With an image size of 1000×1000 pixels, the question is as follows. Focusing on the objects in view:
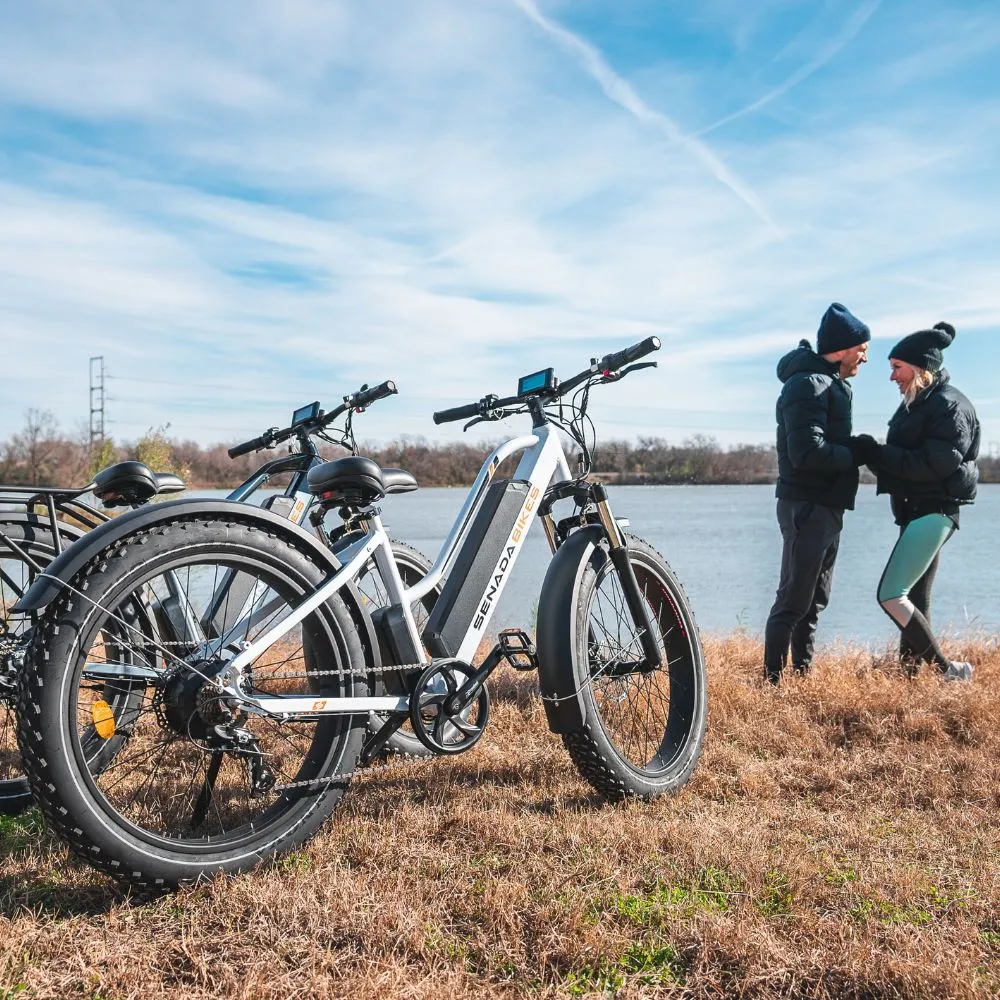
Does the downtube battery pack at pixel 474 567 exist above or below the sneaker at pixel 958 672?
above

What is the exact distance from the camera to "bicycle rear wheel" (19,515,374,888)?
235cm

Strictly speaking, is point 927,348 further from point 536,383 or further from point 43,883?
point 43,883

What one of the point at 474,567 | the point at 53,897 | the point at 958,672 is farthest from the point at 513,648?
the point at 958,672

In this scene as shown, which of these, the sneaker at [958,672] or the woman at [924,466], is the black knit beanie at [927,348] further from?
the sneaker at [958,672]

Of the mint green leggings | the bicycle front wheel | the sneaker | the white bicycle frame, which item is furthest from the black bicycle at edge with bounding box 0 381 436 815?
the sneaker

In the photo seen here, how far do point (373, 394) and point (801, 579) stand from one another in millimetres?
Answer: 2556

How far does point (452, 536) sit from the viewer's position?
11.7 feet

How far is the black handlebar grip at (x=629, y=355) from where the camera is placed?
356 cm

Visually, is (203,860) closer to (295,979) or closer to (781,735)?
(295,979)

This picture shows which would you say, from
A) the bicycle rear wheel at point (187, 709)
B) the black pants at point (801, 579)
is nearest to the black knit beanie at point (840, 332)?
the black pants at point (801, 579)

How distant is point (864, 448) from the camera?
5324mm

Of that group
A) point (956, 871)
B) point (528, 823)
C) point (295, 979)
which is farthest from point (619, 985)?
point (956, 871)

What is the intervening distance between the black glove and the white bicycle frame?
2235 mm

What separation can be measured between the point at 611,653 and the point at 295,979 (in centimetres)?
189
